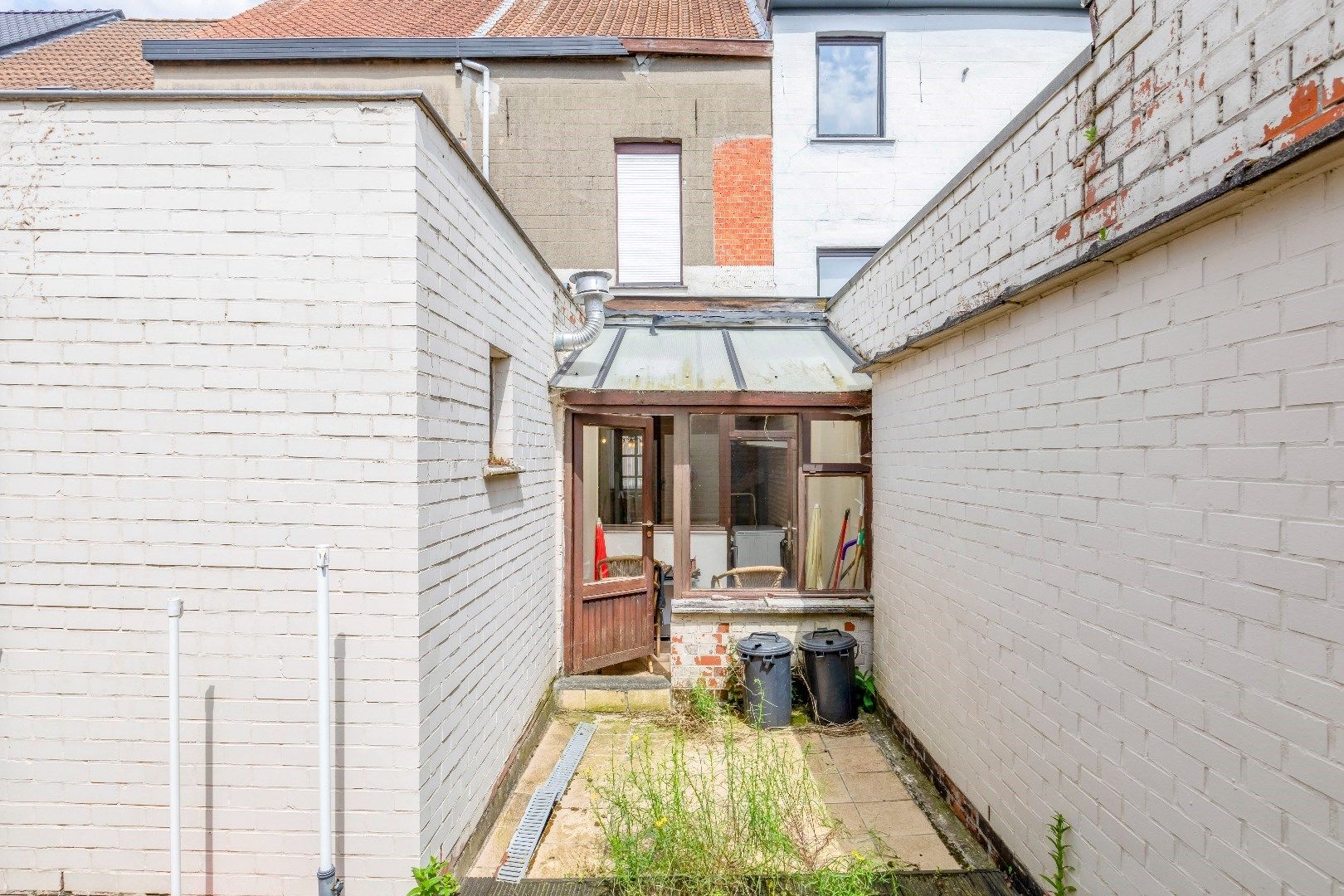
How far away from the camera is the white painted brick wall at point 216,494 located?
2.88 metres

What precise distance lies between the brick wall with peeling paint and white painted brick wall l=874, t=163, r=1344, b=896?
19 cm

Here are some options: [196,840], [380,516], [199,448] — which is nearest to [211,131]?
[199,448]

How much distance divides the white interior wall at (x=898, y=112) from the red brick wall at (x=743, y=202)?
152 millimetres

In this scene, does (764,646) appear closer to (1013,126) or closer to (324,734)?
(324,734)

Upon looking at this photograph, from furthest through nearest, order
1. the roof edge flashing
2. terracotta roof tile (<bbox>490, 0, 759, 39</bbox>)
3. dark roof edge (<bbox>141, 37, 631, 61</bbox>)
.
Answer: terracotta roof tile (<bbox>490, 0, 759, 39</bbox>) → the roof edge flashing → dark roof edge (<bbox>141, 37, 631, 61</bbox>)

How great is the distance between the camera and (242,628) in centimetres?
292

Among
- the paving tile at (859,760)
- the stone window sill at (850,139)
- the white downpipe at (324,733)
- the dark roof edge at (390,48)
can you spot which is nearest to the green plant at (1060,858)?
the paving tile at (859,760)

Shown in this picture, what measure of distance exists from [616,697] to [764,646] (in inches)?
55.3

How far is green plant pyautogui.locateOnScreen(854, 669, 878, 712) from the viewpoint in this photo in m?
5.58

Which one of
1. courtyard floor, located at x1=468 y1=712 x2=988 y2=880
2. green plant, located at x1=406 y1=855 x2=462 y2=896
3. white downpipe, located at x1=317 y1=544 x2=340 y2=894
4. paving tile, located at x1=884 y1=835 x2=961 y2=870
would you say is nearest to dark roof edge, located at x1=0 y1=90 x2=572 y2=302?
white downpipe, located at x1=317 y1=544 x2=340 y2=894

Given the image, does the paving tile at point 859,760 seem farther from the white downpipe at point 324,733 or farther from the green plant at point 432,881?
the white downpipe at point 324,733

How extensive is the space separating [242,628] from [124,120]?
2.39 metres

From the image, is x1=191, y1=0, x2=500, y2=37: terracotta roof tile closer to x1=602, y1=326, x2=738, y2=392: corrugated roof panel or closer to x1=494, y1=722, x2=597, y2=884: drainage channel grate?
x1=602, y1=326, x2=738, y2=392: corrugated roof panel

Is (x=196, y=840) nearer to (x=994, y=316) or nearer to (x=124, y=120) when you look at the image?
(x=124, y=120)
